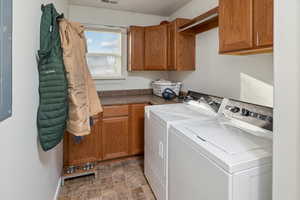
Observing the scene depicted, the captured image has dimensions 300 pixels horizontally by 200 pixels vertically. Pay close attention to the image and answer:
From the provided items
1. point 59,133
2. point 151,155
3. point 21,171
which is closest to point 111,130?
point 151,155

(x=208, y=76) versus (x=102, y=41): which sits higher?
(x=102, y=41)

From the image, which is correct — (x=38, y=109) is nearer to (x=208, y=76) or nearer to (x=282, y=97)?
(x=282, y=97)

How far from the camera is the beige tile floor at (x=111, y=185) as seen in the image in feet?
6.21

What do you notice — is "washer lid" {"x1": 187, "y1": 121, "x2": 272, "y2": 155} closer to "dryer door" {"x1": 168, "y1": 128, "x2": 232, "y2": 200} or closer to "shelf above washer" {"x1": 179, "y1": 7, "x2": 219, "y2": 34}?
"dryer door" {"x1": 168, "y1": 128, "x2": 232, "y2": 200}

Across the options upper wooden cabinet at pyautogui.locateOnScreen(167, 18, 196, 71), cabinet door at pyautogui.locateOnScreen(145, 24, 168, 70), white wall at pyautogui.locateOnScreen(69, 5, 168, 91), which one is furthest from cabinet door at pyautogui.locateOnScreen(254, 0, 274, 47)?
white wall at pyautogui.locateOnScreen(69, 5, 168, 91)

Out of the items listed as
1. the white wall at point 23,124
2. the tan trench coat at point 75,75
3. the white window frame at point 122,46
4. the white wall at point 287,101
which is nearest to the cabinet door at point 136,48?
the white window frame at point 122,46

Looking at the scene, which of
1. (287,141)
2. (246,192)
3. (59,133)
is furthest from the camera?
(59,133)

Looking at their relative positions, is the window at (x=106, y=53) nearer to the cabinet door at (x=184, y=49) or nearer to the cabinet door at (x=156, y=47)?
the cabinet door at (x=156, y=47)

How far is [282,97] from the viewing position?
0.69 metres

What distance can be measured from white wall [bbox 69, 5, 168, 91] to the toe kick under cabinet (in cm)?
72

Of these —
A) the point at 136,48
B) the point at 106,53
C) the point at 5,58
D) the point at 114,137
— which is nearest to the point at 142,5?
the point at 136,48

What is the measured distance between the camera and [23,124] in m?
1.02

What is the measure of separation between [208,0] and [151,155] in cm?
199

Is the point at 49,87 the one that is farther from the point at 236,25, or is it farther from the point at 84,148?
the point at 236,25
